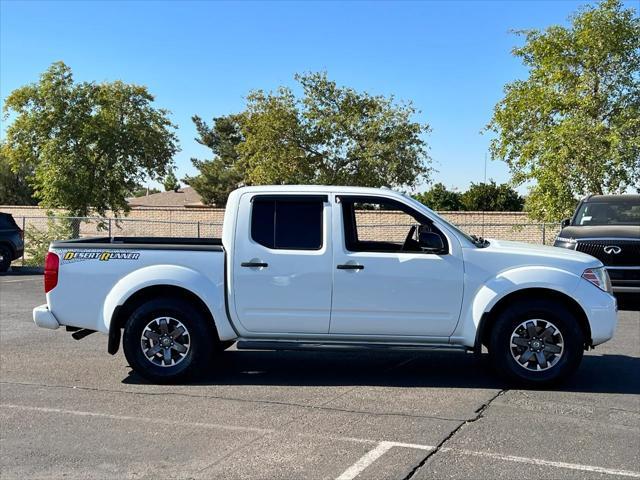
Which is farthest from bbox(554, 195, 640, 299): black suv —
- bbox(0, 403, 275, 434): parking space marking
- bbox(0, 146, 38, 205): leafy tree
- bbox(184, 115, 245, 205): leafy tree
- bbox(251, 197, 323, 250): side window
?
bbox(0, 146, 38, 205): leafy tree

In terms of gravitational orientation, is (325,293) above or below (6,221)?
below

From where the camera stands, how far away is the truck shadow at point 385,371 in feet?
22.6

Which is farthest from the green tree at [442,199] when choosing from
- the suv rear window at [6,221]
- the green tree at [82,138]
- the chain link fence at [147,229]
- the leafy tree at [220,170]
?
the suv rear window at [6,221]

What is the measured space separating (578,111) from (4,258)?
53.4 ft

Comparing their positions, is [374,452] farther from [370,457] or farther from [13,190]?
[13,190]

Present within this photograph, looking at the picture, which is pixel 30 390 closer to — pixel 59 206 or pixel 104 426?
pixel 104 426

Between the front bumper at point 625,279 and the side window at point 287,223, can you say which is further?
the front bumper at point 625,279

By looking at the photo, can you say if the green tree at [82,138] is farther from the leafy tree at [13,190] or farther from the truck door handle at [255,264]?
the leafy tree at [13,190]

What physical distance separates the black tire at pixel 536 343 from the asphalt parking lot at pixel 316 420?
195 millimetres

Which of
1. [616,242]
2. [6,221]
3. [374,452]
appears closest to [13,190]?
[6,221]

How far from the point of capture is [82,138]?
24.4m

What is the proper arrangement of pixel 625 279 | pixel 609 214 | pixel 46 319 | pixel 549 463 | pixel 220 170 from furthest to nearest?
1. pixel 220 170
2. pixel 609 214
3. pixel 625 279
4. pixel 46 319
5. pixel 549 463

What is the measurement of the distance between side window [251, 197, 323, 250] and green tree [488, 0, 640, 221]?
40.7ft

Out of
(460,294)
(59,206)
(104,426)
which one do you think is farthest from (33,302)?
(59,206)
